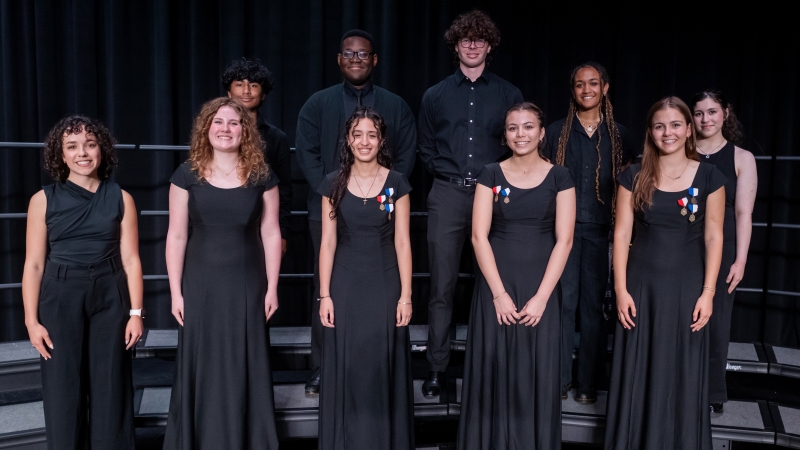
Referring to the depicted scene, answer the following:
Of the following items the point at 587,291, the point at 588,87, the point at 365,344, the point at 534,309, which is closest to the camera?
the point at 534,309

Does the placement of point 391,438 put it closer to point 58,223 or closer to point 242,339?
point 242,339

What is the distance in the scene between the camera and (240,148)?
2809mm

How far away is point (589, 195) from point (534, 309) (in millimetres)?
679

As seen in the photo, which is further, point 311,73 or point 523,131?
point 311,73

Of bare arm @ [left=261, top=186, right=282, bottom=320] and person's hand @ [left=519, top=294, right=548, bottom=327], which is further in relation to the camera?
bare arm @ [left=261, top=186, right=282, bottom=320]

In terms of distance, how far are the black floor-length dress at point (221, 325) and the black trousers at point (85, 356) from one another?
0.73ft

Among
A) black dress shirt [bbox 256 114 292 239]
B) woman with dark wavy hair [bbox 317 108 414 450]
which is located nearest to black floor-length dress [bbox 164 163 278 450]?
woman with dark wavy hair [bbox 317 108 414 450]

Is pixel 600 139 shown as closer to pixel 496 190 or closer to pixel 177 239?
pixel 496 190

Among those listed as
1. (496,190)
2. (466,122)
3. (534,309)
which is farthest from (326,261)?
(466,122)

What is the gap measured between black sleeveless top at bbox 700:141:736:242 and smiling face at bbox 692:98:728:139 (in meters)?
0.09

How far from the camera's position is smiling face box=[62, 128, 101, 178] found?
2662 mm

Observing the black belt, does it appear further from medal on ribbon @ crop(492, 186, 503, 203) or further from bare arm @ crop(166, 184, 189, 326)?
bare arm @ crop(166, 184, 189, 326)

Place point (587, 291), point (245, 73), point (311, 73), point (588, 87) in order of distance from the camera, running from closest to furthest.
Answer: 1. point (588, 87)
2. point (587, 291)
3. point (245, 73)
4. point (311, 73)

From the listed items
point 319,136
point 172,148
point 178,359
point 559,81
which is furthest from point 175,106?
point 559,81
